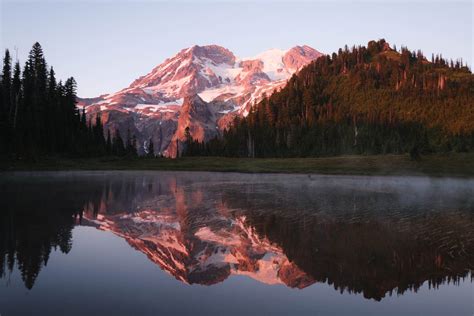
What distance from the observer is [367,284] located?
607 inches

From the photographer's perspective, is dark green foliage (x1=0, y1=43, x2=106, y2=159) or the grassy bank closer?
the grassy bank

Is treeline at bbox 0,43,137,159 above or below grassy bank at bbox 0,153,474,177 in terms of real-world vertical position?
above

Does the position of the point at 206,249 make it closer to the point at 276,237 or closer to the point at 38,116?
the point at 276,237

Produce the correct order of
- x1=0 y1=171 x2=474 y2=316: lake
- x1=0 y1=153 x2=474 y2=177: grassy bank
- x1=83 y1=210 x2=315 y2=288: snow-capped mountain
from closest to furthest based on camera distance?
x1=0 y1=171 x2=474 y2=316: lake < x1=83 y1=210 x2=315 y2=288: snow-capped mountain < x1=0 y1=153 x2=474 y2=177: grassy bank

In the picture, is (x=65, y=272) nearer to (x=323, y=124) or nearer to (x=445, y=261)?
(x=445, y=261)

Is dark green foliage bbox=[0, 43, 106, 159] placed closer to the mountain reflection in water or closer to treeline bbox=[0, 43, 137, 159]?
treeline bbox=[0, 43, 137, 159]

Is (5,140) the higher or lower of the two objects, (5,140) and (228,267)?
the higher

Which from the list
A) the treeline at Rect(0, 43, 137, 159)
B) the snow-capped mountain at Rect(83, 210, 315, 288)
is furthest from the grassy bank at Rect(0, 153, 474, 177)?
the snow-capped mountain at Rect(83, 210, 315, 288)

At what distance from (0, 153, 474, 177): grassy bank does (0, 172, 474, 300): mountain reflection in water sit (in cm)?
4967

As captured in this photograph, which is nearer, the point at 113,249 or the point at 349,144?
the point at 113,249

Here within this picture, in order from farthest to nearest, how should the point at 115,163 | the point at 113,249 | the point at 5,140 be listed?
the point at 115,163
the point at 5,140
the point at 113,249

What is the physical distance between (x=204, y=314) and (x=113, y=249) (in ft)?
30.8

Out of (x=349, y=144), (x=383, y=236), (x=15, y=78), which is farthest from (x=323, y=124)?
(x=383, y=236)

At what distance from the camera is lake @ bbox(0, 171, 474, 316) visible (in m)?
13.7
